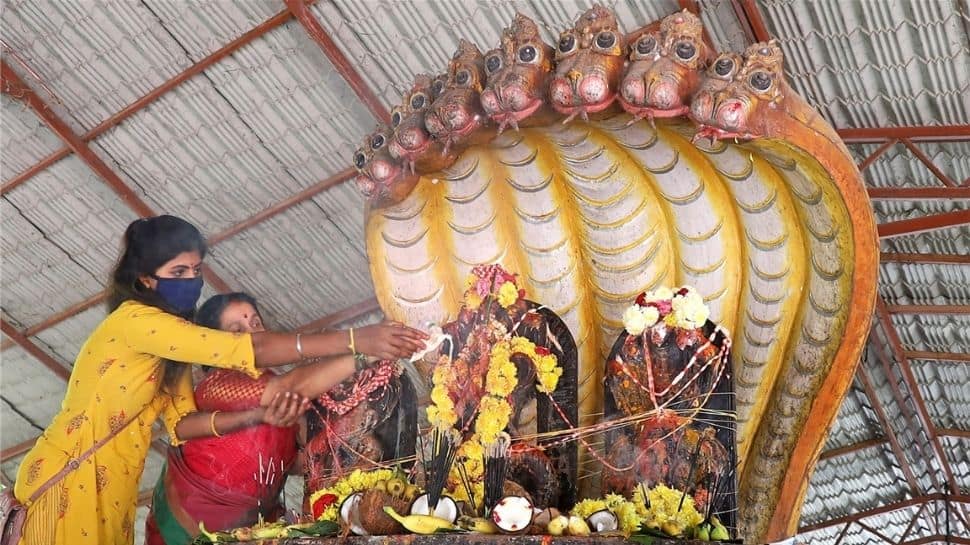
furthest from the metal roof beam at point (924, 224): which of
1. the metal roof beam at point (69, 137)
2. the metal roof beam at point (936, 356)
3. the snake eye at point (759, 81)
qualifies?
the metal roof beam at point (69, 137)

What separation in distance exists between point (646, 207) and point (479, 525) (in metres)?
1.55

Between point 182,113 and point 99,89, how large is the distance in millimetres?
605

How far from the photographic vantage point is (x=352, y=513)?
3953 millimetres

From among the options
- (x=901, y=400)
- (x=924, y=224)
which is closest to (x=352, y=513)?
(x=924, y=224)

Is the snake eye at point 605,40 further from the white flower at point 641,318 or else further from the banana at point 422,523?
the banana at point 422,523

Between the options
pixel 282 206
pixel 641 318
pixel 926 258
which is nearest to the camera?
pixel 641 318

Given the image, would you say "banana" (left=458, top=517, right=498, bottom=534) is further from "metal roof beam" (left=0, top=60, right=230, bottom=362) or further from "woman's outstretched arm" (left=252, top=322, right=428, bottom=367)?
"metal roof beam" (left=0, top=60, right=230, bottom=362)

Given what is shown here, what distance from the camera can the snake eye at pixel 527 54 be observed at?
4.02 metres

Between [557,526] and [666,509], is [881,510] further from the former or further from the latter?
[557,526]

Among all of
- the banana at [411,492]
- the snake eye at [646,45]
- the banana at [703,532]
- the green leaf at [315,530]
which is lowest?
the banana at [703,532]

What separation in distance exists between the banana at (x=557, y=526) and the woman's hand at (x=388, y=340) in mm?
895

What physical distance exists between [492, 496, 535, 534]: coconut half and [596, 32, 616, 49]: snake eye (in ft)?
5.48

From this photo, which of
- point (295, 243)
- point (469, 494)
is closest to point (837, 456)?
point (295, 243)

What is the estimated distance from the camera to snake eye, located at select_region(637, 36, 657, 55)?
3897mm
